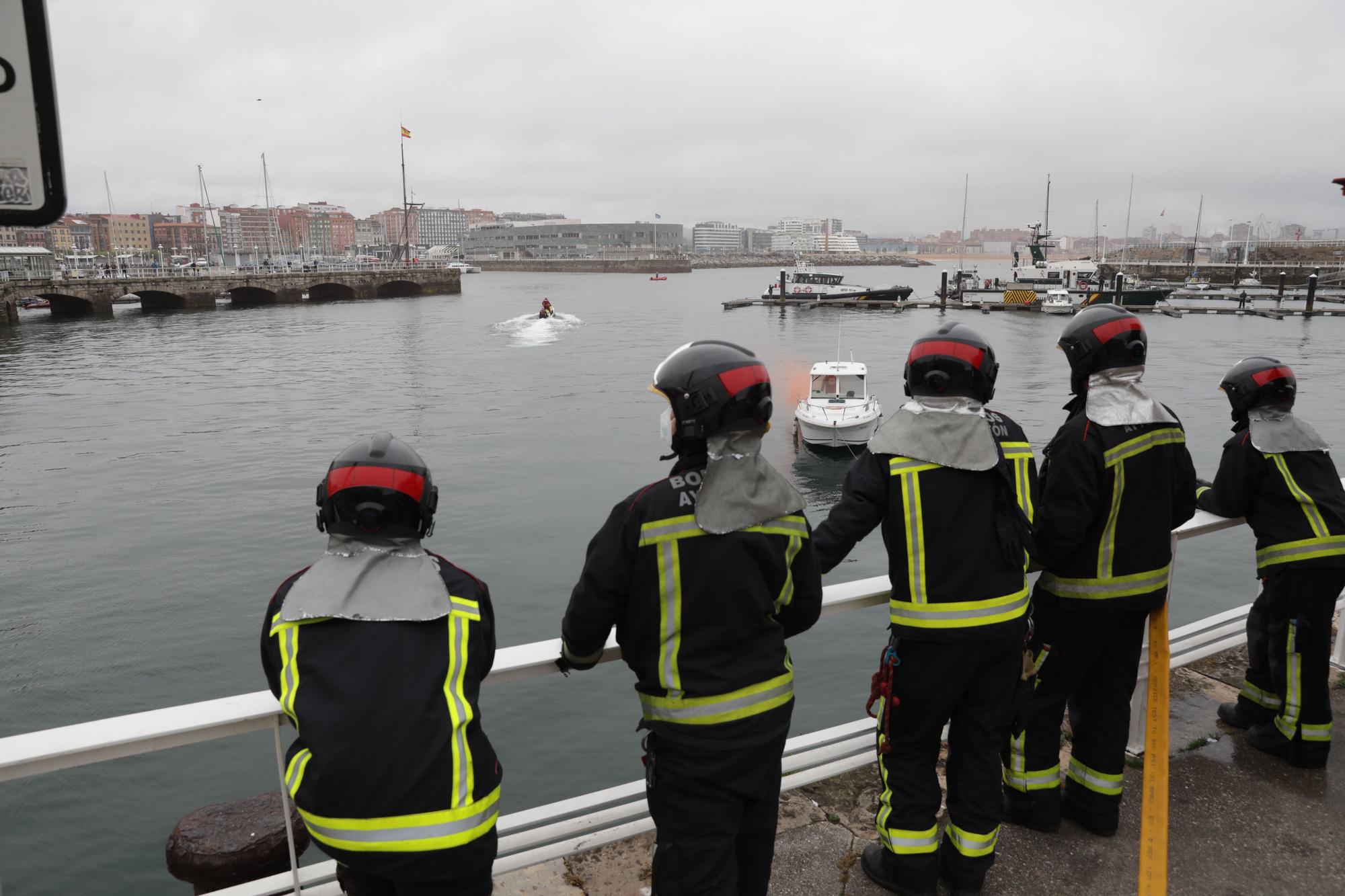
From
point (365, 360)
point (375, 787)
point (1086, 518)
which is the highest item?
point (1086, 518)

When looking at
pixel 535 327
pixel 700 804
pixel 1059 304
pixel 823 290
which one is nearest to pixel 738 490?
pixel 700 804

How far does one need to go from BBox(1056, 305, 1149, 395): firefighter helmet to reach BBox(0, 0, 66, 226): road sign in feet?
10.5

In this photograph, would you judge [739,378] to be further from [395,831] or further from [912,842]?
[912,842]

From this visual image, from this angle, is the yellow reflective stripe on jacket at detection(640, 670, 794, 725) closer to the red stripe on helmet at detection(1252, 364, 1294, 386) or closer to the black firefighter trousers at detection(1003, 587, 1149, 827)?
the black firefighter trousers at detection(1003, 587, 1149, 827)

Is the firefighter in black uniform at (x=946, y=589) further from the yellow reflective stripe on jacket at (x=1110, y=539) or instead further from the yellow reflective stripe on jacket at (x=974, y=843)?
the yellow reflective stripe on jacket at (x=1110, y=539)

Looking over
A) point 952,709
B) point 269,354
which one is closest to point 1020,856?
point 952,709

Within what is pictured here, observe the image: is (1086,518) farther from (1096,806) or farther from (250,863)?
(250,863)

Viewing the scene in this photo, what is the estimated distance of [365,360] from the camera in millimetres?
49594

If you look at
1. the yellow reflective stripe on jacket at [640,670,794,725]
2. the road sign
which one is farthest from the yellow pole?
the road sign

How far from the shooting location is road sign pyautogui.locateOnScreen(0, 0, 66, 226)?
1403 mm

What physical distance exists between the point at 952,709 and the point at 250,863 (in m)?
2.76

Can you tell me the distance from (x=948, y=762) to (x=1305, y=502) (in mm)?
2151

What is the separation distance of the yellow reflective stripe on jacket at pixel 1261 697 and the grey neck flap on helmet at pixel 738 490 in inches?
121

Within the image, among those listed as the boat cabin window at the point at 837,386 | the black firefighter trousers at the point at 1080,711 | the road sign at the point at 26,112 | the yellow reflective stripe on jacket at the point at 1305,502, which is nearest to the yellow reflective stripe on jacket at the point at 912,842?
the black firefighter trousers at the point at 1080,711
